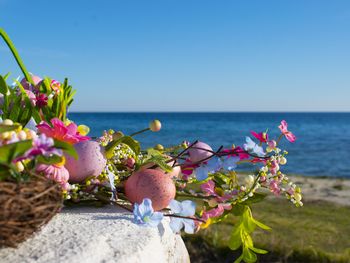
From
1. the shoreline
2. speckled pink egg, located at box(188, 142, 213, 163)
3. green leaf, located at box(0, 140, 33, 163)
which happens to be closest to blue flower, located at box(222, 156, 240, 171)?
speckled pink egg, located at box(188, 142, 213, 163)

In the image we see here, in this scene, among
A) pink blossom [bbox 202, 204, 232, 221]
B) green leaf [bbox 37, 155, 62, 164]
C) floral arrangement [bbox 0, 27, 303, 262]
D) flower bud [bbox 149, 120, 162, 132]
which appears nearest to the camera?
green leaf [bbox 37, 155, 62, 164]

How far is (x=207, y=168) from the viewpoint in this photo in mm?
1546

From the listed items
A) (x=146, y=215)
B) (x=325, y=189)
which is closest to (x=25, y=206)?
(x=146, y=215)

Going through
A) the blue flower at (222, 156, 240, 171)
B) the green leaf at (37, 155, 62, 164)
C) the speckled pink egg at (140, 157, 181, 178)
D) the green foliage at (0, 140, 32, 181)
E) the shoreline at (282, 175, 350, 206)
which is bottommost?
the shoreline at (282, 175, 350, 206)

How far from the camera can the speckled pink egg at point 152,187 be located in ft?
4.99

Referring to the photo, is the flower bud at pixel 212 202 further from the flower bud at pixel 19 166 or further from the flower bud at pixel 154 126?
the flower bud at pixel 19 166

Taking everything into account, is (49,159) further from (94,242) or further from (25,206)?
(94,242)

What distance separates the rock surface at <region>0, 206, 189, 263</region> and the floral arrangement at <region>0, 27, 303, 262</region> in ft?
0.21

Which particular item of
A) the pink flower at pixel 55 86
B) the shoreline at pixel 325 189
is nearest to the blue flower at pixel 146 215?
the pink flower at pixel 55 86

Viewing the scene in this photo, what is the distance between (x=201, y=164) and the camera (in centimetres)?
160

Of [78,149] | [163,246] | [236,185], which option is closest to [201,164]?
[236,185]

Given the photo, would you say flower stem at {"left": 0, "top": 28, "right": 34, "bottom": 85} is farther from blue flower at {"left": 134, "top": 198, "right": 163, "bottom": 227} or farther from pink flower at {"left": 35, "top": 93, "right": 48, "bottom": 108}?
blue flower at {"left": 134, "top": 198, "right": 163, "bottom": 227}

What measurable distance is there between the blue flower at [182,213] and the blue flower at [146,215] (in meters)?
0.08

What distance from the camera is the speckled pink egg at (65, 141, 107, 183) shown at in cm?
149
